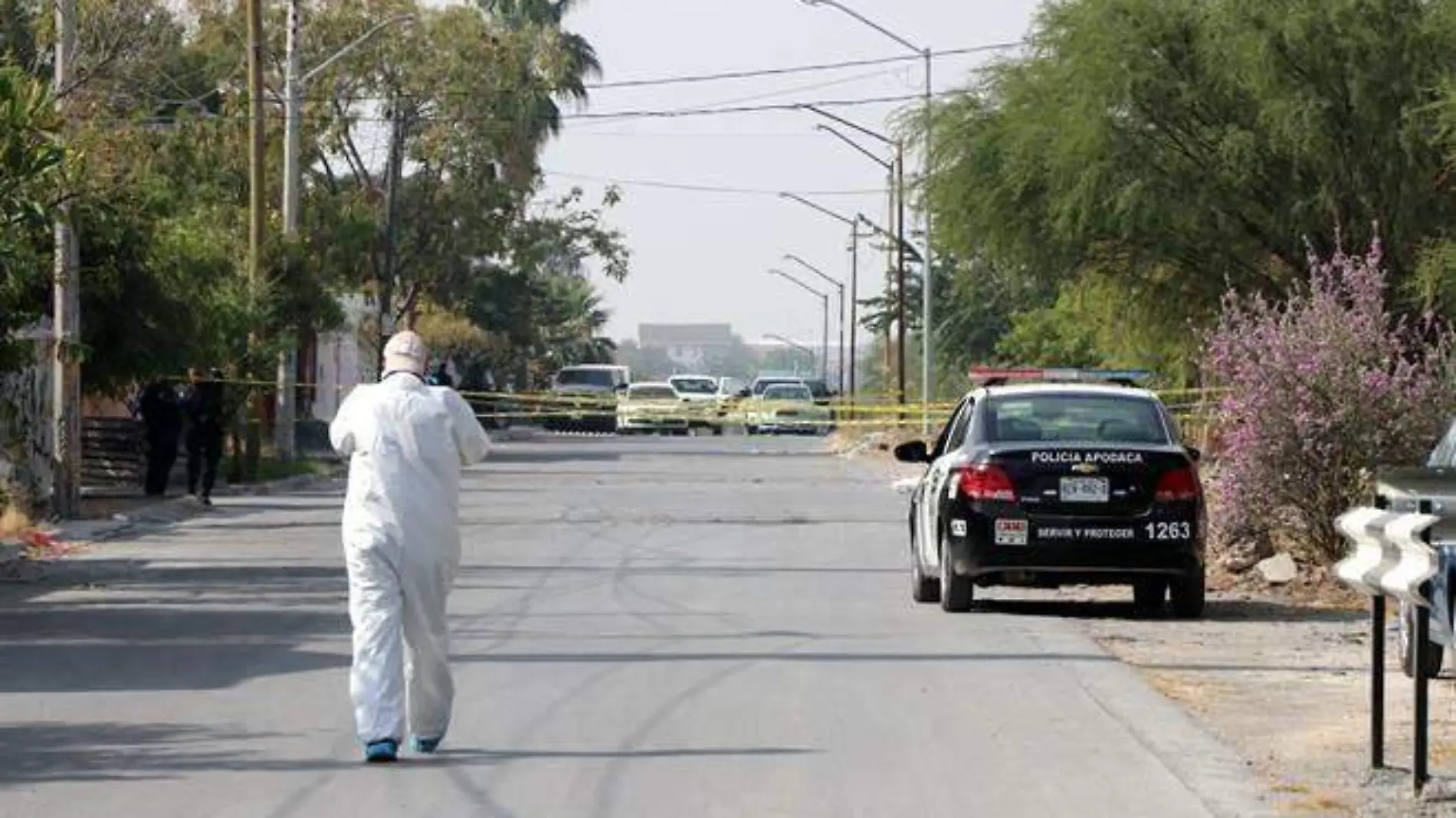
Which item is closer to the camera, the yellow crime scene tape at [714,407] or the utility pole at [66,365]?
the utility pole at [66,365]

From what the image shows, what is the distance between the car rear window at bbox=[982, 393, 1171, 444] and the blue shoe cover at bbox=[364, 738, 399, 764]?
8390 mm

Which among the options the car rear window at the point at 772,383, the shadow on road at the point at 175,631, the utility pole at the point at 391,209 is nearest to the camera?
the shadow on road at the point at 175,631

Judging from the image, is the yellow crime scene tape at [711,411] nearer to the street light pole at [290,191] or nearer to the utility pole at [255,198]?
the street light pole at [290,191]

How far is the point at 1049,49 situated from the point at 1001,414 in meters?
23.1

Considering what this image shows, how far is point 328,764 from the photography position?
39.8 ft

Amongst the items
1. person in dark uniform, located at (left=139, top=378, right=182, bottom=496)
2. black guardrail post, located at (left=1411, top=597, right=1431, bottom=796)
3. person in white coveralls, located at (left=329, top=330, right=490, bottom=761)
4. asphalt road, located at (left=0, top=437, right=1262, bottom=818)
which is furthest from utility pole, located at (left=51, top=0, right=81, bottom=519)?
black guardrail post, located at (left=1411, top=597, right=1431, bottom=796)

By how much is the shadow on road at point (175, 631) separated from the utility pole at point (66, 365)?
25.6ft

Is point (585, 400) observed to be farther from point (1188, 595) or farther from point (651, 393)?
point (1188, 595)

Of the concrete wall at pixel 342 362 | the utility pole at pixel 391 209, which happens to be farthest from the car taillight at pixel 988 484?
the utility pole at pixel 391 209

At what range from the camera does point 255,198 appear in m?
44.6

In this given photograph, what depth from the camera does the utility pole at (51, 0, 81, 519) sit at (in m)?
30.8

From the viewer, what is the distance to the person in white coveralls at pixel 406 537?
12.2 metres

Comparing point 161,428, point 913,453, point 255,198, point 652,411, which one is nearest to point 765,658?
point 913,453

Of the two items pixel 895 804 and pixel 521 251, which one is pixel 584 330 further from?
pixel 895 804
